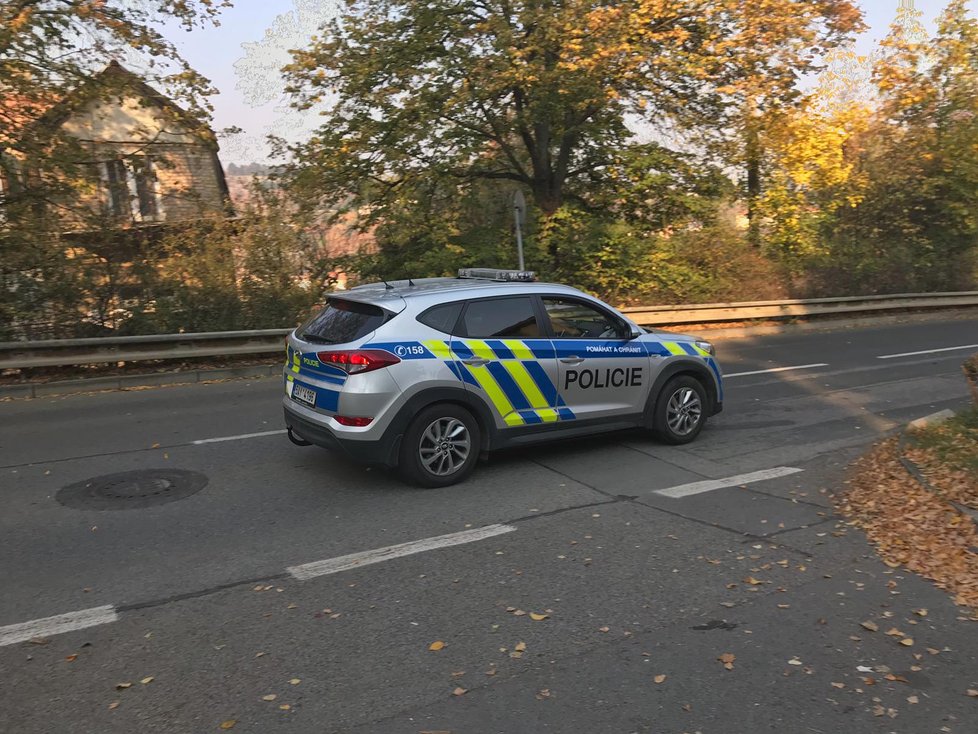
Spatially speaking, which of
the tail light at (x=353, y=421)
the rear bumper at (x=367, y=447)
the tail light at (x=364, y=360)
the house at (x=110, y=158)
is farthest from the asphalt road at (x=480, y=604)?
the house at (x=110, y=158)

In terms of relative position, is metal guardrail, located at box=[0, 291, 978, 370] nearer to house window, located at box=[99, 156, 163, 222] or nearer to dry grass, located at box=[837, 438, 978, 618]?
→ house window, located at box=[99, 156, 163, 222]

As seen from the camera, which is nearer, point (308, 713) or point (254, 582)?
point (308, 713)

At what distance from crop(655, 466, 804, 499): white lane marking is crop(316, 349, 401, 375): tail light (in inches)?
94.1

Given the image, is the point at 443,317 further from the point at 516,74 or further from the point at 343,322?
the point at 516,74

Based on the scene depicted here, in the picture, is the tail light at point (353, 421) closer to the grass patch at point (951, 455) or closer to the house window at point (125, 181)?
the grass patch at point (951, 455)

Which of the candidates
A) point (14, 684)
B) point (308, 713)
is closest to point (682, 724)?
point (308, 713)

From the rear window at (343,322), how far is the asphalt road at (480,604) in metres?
1.21

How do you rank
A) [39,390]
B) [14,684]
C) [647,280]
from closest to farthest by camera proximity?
[14,684] → [39,390] → [647,280]

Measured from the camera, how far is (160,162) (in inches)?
546

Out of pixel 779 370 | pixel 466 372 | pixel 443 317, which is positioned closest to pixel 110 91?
pixel 443 317

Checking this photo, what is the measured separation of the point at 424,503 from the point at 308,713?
2.71m

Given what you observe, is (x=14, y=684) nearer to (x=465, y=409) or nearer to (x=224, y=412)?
(x=465, y=409)

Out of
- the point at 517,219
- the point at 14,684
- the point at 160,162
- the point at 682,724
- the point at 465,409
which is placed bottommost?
the point at 682,724

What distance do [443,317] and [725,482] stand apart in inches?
107
